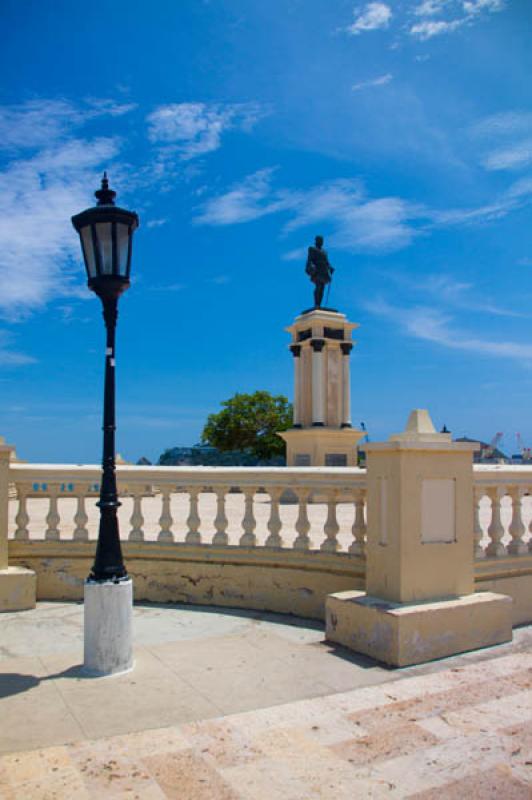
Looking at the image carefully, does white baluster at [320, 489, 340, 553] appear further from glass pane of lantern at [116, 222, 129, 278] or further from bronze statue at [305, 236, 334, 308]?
bronze statue at [305, 236, 334, 308]

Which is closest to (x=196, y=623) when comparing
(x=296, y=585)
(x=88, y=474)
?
(x=296, y=585)

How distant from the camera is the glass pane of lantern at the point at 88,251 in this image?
5145mm

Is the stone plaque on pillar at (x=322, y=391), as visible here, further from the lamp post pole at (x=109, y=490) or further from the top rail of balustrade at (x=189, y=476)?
the lamp post pole at (x=109, y=490)

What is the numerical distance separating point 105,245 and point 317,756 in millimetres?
3749

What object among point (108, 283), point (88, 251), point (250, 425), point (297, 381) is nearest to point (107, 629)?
point (108, 283)

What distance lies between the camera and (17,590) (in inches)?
250

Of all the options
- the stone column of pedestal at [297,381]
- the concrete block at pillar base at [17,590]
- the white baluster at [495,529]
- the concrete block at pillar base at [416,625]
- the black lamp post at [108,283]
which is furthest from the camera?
the stone column of pedestal at [297,381]

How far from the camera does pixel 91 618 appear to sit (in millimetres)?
4738

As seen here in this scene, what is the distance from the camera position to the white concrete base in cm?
467

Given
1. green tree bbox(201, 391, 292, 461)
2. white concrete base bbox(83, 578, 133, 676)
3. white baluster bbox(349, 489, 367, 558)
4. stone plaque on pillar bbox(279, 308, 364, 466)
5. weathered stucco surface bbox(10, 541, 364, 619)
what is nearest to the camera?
white concrete base bbox(83, 578, 133, 676)

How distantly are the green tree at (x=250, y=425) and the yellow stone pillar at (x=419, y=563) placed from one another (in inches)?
1370

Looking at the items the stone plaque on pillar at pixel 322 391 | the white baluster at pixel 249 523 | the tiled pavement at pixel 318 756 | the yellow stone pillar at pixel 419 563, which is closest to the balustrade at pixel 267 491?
the white baluster at pixel 249 523

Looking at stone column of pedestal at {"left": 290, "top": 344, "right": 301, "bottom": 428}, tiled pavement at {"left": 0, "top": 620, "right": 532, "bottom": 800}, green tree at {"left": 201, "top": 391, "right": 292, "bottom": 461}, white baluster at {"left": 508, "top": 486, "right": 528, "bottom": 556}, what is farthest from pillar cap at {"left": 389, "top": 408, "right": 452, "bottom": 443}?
green tree at {"left": 201, "top": 391, "right": 292, "bottom": 461}

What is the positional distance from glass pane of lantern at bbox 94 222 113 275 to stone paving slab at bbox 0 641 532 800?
3.24 metres
